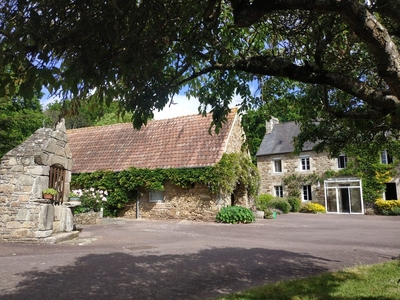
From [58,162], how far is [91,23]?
924 cm

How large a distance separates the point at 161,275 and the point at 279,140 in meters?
29.1

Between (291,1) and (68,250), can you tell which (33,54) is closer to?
(291,1)

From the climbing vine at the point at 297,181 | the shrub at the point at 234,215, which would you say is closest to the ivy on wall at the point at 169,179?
the shrub at the point at 234,215

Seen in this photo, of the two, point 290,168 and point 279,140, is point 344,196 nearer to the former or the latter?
point 290,168

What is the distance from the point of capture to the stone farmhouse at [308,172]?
27.8 meters

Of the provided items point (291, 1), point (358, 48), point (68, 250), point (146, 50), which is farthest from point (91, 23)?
point (68, 250)

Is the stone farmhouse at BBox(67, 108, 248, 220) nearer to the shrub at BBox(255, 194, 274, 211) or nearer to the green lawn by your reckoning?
the shrub at BBox(255, 194, 274, 211)

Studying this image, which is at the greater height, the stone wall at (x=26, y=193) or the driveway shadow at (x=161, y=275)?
the stone wall at (x=26, y=193)

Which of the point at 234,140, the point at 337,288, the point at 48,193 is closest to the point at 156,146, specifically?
the point at 234,140

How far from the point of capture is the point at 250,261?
24.7ft

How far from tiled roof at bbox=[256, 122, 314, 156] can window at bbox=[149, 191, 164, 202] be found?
16287 millimetres

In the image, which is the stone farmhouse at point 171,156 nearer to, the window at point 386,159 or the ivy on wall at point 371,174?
the ivy on wall at point 371,174

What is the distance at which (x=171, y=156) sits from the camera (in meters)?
19.5

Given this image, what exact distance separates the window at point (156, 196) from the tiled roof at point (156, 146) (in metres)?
1.52
